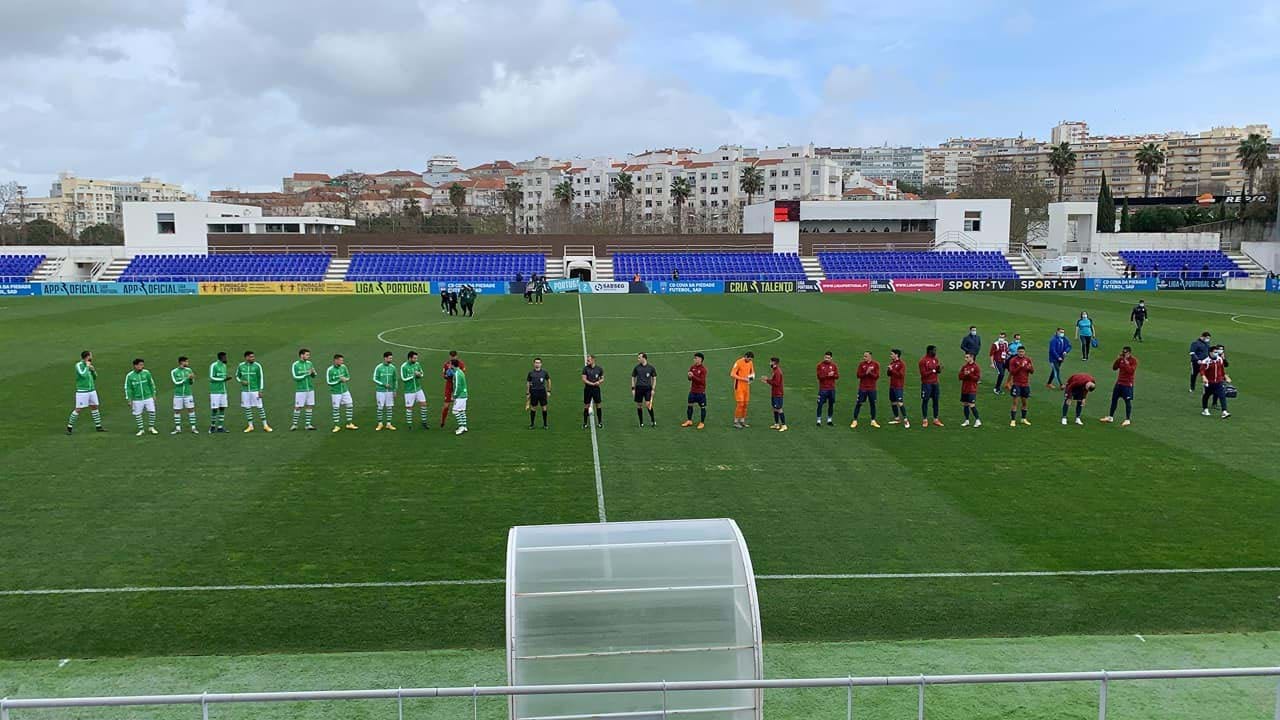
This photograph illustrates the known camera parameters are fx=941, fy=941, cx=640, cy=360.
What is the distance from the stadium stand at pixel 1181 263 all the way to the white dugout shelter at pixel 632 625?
221ft

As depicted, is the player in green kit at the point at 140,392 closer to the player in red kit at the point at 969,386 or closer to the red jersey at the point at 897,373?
the red jersey at the point at 897,373

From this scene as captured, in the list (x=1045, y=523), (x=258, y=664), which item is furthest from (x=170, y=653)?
(x=1045, y=523)

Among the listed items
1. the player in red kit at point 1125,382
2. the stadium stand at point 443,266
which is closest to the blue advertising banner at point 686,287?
the stadium stand at point 443,266

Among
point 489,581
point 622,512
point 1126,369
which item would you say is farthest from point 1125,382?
point 489,581

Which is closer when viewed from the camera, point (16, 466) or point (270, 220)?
point (16, 466)

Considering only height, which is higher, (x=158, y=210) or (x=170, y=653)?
(x=158, y=210)

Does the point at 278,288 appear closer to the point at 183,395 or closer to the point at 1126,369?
the point at 183,395

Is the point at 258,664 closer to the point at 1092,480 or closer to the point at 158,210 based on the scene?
the point at 1092,480

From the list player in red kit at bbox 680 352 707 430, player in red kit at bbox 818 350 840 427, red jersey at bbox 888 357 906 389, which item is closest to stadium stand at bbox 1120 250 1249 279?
red jersey at bbox 888 357 906 389

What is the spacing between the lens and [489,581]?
1079 cm

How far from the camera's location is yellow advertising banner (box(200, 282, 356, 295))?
6112 centimetres

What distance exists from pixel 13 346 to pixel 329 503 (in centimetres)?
2415

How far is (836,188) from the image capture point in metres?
142

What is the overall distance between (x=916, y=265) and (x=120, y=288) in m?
55.4
